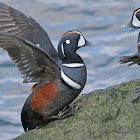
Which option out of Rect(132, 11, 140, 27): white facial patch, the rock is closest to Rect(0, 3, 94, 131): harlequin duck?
the rock

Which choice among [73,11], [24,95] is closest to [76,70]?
[24,95]

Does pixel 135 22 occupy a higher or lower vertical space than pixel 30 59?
lower

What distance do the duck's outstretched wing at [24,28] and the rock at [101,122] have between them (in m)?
1.38

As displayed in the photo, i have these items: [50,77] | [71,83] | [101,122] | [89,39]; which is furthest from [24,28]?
[89,39]

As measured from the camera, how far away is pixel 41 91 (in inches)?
257

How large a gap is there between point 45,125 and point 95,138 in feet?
2.93

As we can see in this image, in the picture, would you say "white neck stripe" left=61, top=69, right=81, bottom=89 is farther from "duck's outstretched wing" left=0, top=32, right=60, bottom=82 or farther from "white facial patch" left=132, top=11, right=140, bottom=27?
"white facial patch" left=132, top=11, right=140, bottom=27

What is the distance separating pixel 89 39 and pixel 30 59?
5581mm

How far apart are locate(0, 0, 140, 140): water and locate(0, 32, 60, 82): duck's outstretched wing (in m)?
2.72

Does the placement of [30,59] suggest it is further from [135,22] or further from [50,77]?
[135,22]

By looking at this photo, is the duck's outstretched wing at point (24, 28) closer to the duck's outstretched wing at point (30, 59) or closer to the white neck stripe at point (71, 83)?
the duck's outstretched wing at point (30, 59)

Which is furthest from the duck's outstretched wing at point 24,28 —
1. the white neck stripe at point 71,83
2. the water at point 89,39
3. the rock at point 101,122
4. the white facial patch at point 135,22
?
the water at point 89,39

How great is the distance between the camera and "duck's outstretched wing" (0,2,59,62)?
741 cm

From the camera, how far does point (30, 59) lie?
640cm
